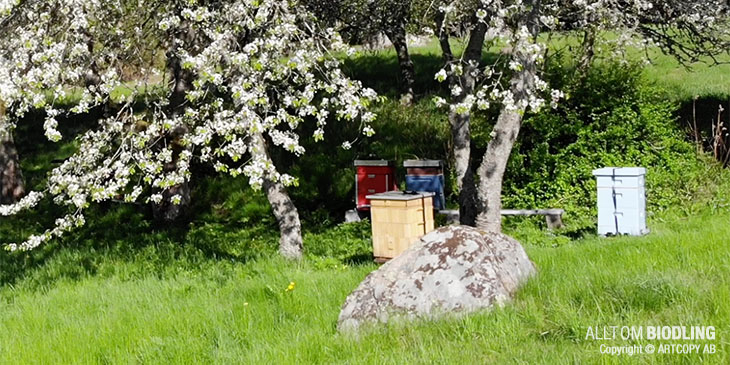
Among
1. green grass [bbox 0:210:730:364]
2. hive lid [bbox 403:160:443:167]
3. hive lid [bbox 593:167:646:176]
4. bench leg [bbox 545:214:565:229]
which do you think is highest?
hive lid [bbox 403:160:443:167]

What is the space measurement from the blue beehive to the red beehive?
1.20ft

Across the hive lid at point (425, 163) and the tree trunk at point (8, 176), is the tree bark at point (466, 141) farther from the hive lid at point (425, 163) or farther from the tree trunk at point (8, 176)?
the tree trunk at point (8, 176)

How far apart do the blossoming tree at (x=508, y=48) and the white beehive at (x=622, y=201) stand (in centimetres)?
119

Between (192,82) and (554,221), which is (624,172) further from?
(192,82)

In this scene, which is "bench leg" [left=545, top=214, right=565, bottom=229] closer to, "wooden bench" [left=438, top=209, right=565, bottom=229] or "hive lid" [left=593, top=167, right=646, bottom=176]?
"wooden bench" [left=438, top=209, right=565, bottom=229]

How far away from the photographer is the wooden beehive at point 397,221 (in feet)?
25.8

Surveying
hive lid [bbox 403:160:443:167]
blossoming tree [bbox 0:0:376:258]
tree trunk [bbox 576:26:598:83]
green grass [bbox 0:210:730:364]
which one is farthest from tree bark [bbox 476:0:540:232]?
tree trunk [bbox 576:26:598:83]

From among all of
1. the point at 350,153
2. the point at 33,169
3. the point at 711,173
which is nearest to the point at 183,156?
the point at 350,153

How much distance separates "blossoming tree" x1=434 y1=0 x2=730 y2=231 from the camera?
22.4 feet

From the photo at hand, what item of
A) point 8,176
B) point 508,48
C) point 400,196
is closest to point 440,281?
point 400,196

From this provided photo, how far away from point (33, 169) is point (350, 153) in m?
7.48

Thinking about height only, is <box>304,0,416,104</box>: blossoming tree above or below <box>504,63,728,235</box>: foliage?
above

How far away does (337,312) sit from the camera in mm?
5988

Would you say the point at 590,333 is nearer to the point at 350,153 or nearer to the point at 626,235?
the point at 626,235
